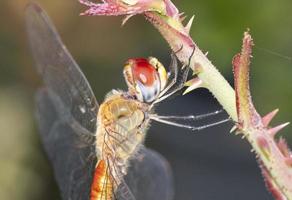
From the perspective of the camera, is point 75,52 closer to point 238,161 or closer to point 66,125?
point 238,161

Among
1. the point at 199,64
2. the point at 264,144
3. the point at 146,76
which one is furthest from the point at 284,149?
the point at 146,76

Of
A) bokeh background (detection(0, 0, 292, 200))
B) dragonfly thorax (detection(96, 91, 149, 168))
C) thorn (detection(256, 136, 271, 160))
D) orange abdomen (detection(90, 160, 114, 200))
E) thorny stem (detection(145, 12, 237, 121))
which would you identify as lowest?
thorn (detection(256, 136, 271, 160))

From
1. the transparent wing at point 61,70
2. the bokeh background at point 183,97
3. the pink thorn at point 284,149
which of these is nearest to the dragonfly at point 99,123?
the transparent wing at point 61,70

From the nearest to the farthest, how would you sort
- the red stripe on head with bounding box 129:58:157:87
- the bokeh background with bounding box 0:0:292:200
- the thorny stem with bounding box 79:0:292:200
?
1. the thorny stem with bounding box 79:0:292:200
2. the red stripe on head with bounding box 129:58:157:87
3. the bokeh background with bounding box 0:0:292:200

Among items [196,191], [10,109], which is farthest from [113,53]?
[196,191]

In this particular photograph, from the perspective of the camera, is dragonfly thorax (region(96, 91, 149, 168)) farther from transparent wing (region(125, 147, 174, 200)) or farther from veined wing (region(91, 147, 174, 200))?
transparent wing (region(125, 147, 174, 200))

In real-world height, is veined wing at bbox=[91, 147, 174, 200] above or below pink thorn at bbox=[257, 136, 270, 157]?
above

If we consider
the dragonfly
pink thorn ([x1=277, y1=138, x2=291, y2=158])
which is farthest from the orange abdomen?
pink thorn ([x1=277, y1=138, x2=291, y2=158])

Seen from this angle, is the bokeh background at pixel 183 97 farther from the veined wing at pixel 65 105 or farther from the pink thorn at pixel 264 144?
the pink thorn at pixel 264 144
